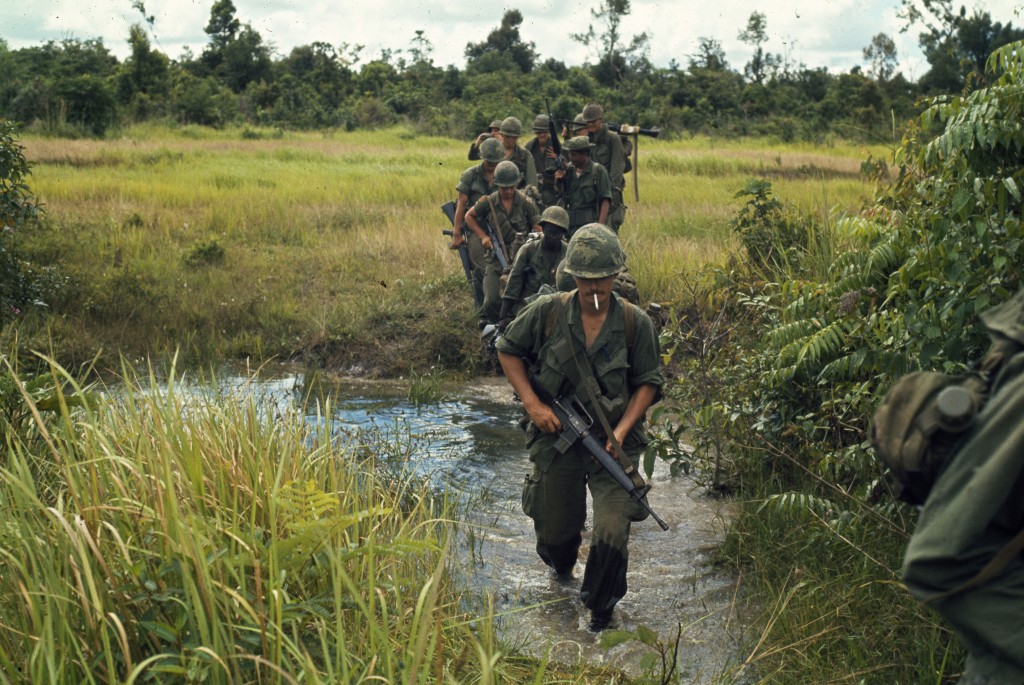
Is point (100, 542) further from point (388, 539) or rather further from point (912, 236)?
point (912, 236)

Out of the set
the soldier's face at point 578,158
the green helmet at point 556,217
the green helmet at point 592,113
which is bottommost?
the green helmet at point 556,217

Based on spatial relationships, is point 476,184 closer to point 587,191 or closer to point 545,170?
point 545,170

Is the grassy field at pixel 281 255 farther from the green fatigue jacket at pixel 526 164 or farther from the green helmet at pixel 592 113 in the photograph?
the green helmet at pixel 592 113

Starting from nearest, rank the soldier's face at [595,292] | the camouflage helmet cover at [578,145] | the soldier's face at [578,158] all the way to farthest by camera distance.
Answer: the soldier's face at [595,292], the camouflage helmet cover at [578,145], the soldier's face at [578,158]

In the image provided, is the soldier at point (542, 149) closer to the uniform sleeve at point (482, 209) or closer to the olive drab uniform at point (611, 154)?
the olive drab uniform at point (611, 154)

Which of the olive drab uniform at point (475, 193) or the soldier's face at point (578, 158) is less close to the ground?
the soldier's face at point (578, 158)

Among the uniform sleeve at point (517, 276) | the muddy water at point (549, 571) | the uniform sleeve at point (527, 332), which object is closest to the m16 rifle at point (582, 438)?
the uniform sleeve at point (527, 332)

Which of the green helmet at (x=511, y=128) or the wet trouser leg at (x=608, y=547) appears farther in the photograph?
the green helmet at (x=511, y=128)

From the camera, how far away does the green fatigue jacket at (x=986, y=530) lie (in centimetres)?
195

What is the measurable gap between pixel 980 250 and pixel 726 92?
1390 inches

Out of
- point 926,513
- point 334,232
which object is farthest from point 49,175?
point 926,513

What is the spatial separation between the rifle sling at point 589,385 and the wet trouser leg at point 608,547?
15cm

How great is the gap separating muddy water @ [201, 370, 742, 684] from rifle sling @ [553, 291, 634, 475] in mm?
690

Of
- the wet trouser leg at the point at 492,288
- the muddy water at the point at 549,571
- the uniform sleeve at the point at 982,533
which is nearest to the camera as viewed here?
the uniform sleeve at the point at 982,533
